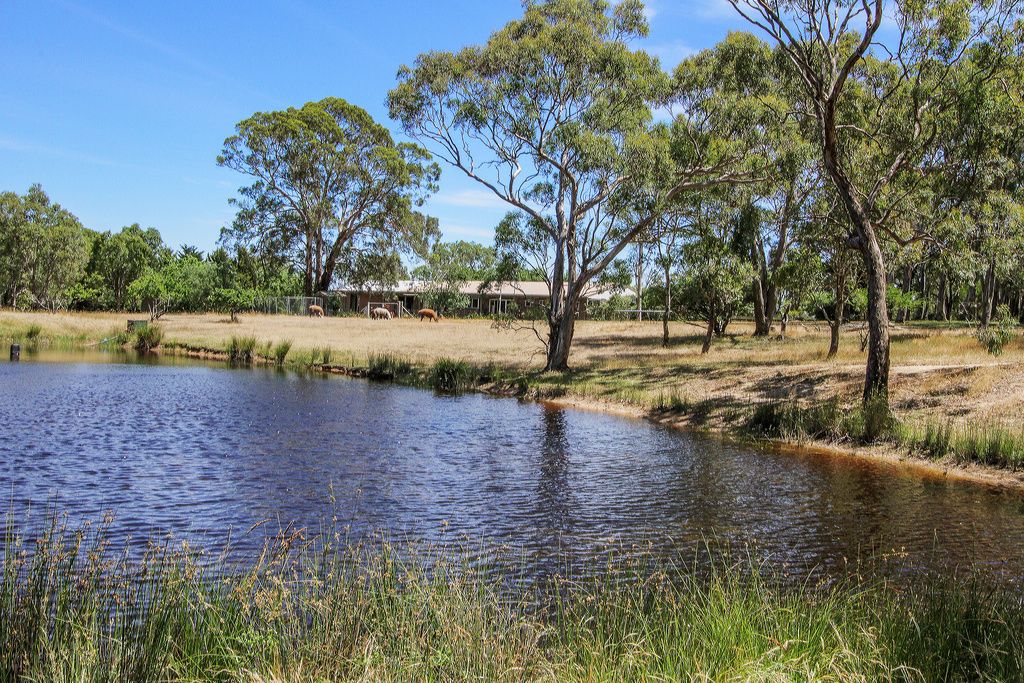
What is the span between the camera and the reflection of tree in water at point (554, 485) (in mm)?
12867

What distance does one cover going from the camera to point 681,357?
37.1 m

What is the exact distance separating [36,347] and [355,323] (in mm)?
21836

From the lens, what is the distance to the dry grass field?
901 inches

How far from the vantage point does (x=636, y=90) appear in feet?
105

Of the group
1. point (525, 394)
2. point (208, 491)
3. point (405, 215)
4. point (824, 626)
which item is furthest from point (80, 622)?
point (405, 215)

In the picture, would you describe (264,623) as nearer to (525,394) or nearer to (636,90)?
(525,394)

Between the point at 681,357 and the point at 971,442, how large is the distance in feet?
62.6

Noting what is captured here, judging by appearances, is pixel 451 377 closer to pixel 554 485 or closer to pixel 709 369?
pixel 709 369

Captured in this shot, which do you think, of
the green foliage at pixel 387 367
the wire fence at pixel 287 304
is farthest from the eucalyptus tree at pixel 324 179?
the green foliage at pixel 387 367

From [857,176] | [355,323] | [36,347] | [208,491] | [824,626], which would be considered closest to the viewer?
[824,626]

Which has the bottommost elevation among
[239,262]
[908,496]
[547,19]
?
[908,496]

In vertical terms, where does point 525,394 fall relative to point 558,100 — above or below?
below

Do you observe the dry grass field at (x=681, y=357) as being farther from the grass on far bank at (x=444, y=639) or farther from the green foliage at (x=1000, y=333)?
the grass on far bank at (x=444, y=639)

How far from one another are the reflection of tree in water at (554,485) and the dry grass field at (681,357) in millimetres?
5648
